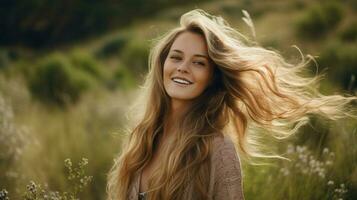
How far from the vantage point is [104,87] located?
13.6 metres

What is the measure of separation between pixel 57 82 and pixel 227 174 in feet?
33.2

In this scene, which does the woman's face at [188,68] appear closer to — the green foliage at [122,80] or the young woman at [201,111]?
the young woman at [201,111]

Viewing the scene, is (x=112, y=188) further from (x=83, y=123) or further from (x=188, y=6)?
(x=188, y=6)

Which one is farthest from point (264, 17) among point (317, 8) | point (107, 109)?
point (107, 109)

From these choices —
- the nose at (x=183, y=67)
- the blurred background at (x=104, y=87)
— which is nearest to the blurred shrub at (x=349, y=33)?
the blurred background at (x=104, y=87)

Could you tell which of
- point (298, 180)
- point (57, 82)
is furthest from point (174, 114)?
point (57, 82)

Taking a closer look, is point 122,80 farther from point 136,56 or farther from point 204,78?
point 204,78

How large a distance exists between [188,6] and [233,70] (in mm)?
28932

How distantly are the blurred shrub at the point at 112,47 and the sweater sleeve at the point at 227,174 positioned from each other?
22.0m

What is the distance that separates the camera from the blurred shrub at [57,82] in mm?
12279

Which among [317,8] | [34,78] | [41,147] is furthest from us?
[317,8]

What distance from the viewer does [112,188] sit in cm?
412

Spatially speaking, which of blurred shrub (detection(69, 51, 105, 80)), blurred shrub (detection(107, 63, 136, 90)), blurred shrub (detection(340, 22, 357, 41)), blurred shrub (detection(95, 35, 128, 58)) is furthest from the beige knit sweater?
blurred shrub (detection(95, 35, 128, 58))

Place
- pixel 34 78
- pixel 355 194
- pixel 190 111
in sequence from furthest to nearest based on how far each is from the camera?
pixel 34 78, pixel 355 194, pixel 190 111
